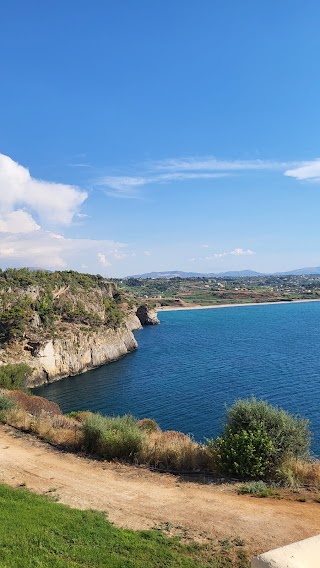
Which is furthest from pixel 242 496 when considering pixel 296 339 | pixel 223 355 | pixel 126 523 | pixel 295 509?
pixel 296 339

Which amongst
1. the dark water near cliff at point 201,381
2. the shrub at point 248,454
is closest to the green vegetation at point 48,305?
the dark water near cliff at point 201,381

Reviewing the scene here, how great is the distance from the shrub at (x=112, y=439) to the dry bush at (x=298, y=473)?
5.26m

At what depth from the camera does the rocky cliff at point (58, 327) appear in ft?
193

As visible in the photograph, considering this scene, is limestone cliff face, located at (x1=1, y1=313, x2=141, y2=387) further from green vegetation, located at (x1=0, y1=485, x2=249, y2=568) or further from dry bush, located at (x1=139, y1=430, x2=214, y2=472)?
green vegetation, located at (x1=0, y1=485, x2=249, y2=568)

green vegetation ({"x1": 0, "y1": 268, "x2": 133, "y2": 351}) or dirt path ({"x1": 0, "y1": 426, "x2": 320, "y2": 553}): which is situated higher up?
green vegetation ({"x1": 0, "y1": 268, "x2": 133, "y2": 351})

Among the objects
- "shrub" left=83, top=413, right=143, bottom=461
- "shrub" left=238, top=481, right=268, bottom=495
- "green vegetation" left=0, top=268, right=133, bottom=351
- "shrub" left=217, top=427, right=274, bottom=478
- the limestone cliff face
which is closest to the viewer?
"shrub" left=238, top=481, right=268, bottom=495

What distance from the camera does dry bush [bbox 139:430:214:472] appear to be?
569 inches

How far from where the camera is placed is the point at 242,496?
12.0 meters

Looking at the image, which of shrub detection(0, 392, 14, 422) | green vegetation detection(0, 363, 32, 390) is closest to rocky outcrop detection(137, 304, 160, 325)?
green vegetation detection(0, 363, 32, 390)

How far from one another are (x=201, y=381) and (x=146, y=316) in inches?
3087

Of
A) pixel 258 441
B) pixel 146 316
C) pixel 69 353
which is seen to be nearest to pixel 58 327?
pixel 69 353

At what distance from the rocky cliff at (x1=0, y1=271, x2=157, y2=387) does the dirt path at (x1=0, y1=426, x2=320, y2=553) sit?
143 feet

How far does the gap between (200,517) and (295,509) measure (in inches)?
99.9

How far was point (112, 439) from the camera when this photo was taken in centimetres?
1582
